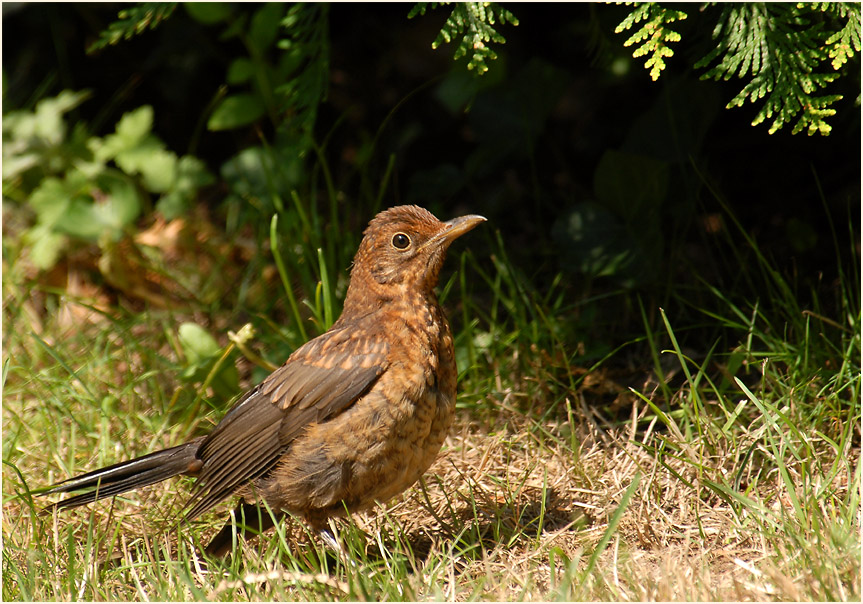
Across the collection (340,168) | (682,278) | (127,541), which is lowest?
(127,541)

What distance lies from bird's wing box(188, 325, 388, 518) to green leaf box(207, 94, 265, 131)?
1.76m

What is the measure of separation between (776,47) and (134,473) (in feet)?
8.85

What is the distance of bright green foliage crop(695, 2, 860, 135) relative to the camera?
3.06 m

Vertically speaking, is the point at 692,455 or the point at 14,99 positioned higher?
the point at 14,99

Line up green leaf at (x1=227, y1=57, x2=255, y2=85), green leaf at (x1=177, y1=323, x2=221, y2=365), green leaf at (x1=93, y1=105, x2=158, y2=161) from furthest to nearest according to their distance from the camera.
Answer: green leaf at (x1=93, y1=105, x2=158, y2=161) → green leaf at (x1=227, y1=57, x2=255, y2=85) → green leaf at (x1=177, y1=323, x2=221, y2=365)

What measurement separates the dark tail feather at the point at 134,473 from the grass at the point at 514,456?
0.15 meters

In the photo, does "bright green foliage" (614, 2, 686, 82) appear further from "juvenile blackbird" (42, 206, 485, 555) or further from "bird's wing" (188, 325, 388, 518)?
"bird's wing" (188, 325, 388, 518)

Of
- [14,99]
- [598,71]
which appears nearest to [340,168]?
[598,71]

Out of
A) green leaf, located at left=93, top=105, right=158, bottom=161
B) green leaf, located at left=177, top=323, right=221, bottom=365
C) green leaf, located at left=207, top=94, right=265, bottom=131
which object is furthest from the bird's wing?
green leaf, located at left=93, top=105, right=158, bottom=161

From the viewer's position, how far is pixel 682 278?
15.1 ft

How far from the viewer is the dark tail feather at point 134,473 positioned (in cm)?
333

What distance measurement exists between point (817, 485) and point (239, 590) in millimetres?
1903

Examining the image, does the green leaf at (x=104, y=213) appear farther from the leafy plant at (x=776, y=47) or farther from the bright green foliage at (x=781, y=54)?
the bright green foliage at (x=781, y=54)

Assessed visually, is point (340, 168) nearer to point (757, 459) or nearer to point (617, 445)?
point (617, 445)
